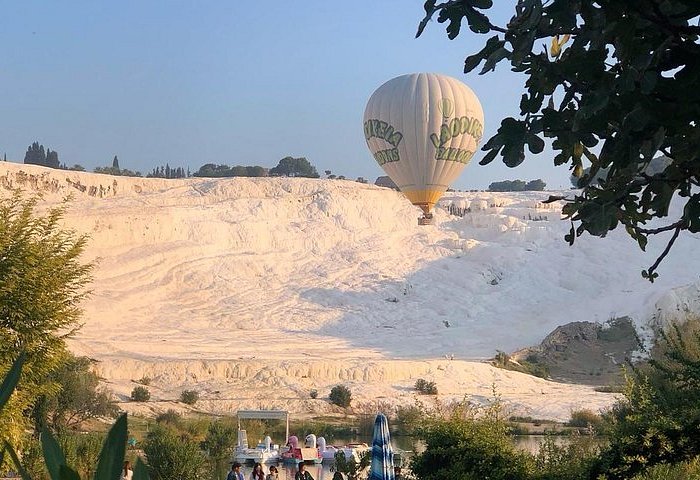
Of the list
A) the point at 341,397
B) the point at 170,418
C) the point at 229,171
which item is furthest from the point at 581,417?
the point at 229,171

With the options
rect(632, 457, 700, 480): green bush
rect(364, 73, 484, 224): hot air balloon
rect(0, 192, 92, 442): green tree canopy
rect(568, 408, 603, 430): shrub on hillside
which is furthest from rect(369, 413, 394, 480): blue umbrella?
rect(364, 73, 484, 224): hot air balloon

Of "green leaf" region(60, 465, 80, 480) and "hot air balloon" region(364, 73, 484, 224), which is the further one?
"hot air balloon" region(364, 73, 484, 224)

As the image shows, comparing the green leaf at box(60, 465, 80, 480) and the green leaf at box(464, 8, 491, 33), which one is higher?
the green leaf at box(464, 8, 491, 33)

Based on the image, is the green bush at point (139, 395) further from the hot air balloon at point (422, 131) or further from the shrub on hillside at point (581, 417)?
the shrub on hillside at point (581, 417)

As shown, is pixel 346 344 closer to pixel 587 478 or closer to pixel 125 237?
pixel 125 237

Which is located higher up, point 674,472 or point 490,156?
point 490,156

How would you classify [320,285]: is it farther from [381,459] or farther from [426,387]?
[381,459]

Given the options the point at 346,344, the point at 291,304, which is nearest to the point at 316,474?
the point at 346,344

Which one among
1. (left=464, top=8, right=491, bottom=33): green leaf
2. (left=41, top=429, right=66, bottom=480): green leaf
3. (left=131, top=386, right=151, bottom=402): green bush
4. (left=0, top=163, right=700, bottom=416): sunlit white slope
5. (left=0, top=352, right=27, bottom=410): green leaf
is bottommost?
(left=131, top=386, right=151, bottom=402): green bush

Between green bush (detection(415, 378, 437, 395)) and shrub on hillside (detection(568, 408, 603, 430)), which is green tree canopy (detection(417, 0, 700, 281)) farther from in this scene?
green bush (detection(415, 378, 437, 395))
